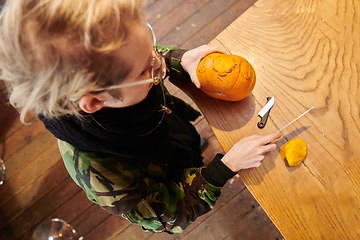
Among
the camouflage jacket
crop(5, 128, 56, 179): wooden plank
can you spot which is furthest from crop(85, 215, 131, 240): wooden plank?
the camouflage jacket

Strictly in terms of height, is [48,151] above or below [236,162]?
below

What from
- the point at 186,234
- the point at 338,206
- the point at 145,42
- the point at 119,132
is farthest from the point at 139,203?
the point at 186,234

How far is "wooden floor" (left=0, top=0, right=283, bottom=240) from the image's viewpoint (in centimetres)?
154

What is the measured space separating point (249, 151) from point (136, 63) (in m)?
0.43

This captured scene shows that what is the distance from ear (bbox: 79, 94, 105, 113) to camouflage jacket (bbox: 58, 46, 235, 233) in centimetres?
19

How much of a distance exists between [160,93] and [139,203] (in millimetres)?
367

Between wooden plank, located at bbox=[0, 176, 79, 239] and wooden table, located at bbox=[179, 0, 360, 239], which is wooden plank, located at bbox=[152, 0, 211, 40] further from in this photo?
wooden plank, located at bbox=[0, 176, 79, 239]

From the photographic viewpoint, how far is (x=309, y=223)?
700 mm

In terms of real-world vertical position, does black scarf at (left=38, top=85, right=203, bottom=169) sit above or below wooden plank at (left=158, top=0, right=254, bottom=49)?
above

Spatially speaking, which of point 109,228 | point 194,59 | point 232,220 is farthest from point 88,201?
point 194,59

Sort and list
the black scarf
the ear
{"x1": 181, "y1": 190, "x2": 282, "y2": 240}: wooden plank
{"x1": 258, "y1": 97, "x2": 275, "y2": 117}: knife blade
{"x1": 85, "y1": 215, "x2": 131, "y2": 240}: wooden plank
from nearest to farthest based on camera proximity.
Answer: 1. the ear
2. the black scarf
3. {"x1": 258, "y1": 97, "x2": 275, "y2": 117}: knife blade
4. {"x1": 181, "y1": 190, "x2": 282, "y2": 240}: wooden plank
5. {"x1": 85, "y1": 215, "x2": 131, "y2": 240}: wooden plank

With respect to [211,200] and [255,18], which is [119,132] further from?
[255,18]

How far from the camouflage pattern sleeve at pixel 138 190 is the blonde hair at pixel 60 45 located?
0.79 ft

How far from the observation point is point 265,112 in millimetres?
782
